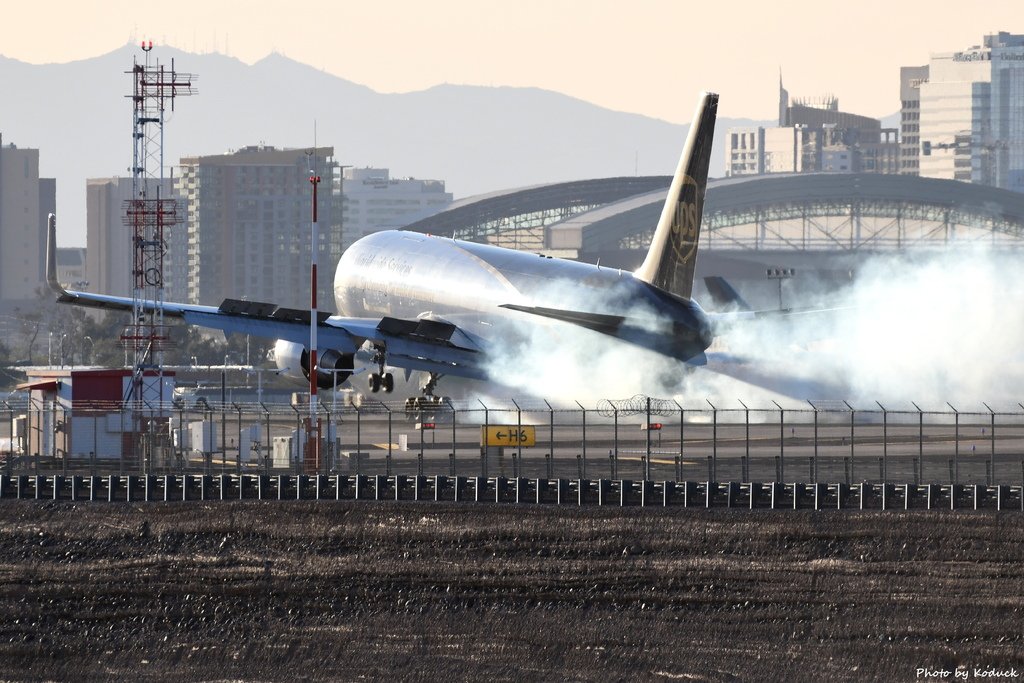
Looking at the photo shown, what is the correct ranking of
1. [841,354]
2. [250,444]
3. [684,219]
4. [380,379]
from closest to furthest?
[250,444], [684,219], [841,354], [380,379]

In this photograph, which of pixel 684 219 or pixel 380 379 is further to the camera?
pixel 380 379

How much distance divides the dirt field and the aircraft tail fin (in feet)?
102

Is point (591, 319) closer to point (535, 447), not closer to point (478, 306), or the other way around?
point (478, 306)

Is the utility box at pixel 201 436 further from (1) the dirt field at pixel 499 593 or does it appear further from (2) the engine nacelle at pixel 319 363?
(1) the dirt field at pixel 499 593

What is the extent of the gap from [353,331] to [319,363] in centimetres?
530

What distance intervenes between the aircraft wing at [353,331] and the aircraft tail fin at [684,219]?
10274mm

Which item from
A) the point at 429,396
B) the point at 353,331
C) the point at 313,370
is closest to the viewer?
the point at 313,370

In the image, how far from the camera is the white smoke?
9019 centimetres

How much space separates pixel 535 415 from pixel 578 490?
30758mm

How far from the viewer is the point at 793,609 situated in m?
58.1

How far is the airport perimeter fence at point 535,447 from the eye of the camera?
2633 inches

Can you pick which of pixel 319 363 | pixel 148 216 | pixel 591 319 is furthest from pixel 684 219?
pixel 148 216

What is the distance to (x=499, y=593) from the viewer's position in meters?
60.2

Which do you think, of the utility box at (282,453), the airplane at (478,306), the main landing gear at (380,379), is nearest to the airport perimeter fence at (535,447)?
the utility box at (282,453)
